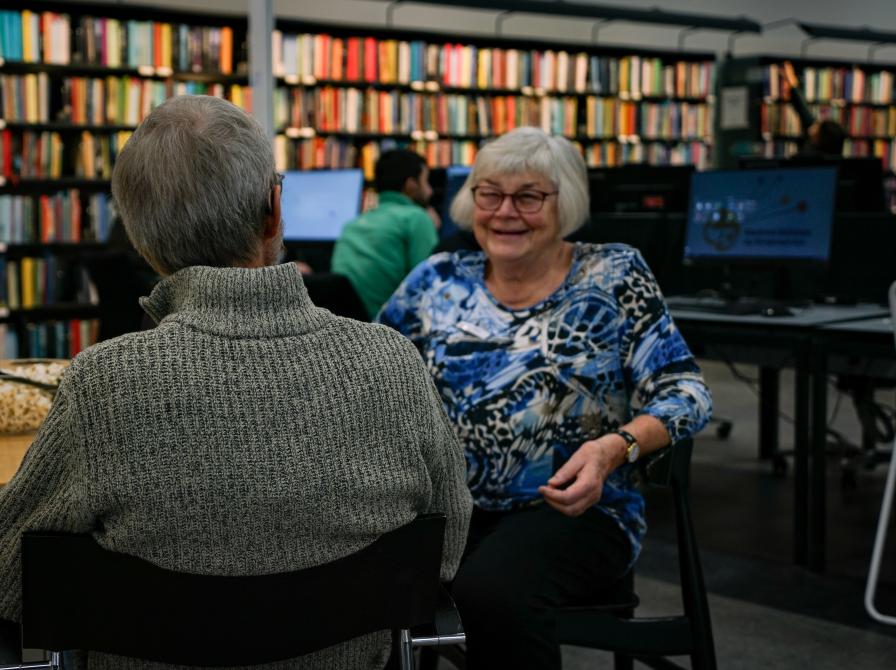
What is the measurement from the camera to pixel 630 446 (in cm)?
185

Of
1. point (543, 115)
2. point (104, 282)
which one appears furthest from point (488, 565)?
point (543, 115)

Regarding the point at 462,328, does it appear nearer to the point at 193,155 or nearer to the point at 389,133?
the point at 193,155

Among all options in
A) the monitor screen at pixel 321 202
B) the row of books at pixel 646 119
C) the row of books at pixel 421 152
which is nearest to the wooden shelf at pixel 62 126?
the row of books at pixel 421 152

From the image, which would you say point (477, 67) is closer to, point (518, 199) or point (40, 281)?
point (40, 281)

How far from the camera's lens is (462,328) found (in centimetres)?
214

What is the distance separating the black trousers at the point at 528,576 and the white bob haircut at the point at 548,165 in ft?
2.02

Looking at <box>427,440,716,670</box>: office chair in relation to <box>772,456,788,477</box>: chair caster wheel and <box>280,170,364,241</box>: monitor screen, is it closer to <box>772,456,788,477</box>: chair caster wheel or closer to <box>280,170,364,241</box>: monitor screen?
<box>772,456,788,477</box>: chair caster wheel

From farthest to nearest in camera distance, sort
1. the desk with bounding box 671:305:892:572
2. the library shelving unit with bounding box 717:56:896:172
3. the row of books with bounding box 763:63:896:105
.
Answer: the row of books with bounding box 763:63:896:105 < the library shelving unit with bounding box 717:56:896:172 < the desk with bounding box 671:305:892:572

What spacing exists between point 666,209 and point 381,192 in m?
1.31

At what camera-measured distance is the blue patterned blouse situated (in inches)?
78.8

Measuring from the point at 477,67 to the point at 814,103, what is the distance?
13.0ft

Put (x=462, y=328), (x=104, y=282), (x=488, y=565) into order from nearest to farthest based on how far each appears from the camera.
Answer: (x=488, y=565) < (x=462, y=328) < (x=104, y=282)

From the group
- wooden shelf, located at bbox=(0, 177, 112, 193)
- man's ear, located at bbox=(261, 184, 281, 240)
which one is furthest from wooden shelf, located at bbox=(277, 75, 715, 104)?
man's ear, located at bbox=(261, 184, 281, 240)

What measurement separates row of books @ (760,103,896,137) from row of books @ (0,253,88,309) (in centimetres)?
634
